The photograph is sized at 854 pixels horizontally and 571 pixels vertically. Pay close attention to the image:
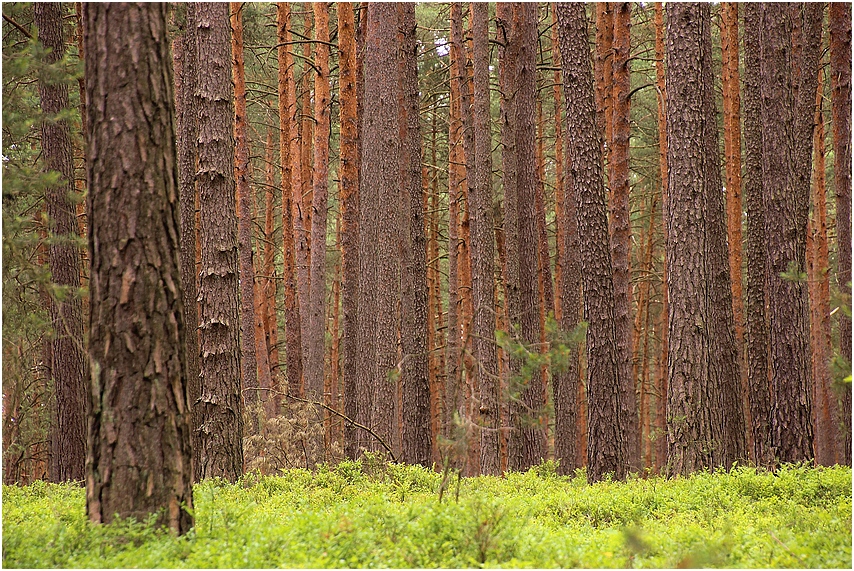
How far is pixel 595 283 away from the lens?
9719 millimetres

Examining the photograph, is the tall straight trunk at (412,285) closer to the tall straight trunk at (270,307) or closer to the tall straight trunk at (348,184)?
the tall straight trunk at (348,184)

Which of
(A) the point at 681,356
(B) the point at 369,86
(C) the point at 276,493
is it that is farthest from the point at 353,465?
(B) the point at 369,86

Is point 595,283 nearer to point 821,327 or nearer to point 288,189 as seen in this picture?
point 288,189

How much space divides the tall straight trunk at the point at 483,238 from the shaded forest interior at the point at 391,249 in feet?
0.17

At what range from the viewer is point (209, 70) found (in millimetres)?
7582

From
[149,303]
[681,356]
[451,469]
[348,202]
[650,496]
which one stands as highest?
[348,202]

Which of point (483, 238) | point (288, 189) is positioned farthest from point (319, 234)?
point (483, 238)

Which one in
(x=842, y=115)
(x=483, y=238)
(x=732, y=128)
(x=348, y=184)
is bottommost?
(x=483, y=238)

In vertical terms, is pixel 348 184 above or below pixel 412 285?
above

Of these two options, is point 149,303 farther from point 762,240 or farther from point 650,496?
point 762,240

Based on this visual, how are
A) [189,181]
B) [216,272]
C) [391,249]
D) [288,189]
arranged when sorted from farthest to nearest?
[288,189], [391,249], [189,181], [216,272]

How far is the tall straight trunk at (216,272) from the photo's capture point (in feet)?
24.3

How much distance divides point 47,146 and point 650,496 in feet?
31.0

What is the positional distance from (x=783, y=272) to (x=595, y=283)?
2382 millimetres
